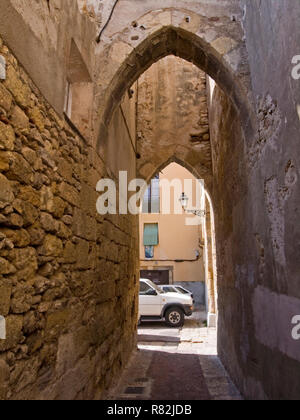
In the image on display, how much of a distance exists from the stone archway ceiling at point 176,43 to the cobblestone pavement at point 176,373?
2.90 meters

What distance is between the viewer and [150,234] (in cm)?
1573

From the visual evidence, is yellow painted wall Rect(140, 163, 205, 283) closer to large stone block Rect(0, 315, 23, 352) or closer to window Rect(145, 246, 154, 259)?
window Rect(145, 246, 154, 259)

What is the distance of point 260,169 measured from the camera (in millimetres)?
2654

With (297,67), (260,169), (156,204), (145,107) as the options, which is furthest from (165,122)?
(156,204)

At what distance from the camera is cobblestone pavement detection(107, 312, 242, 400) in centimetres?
346

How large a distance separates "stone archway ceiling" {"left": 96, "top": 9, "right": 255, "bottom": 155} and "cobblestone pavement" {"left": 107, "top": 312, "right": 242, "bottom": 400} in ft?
9.53

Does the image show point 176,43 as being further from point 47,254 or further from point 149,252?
point 149,252

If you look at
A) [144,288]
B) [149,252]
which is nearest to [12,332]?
[144,288]

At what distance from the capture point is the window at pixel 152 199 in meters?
16.1

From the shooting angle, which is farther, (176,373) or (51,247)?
(176,373)

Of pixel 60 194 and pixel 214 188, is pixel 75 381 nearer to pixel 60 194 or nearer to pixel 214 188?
pixel 60 194

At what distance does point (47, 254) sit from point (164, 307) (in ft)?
25.6

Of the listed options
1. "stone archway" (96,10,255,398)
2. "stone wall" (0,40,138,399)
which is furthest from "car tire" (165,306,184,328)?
"stone wall" (0,40,138,399)
